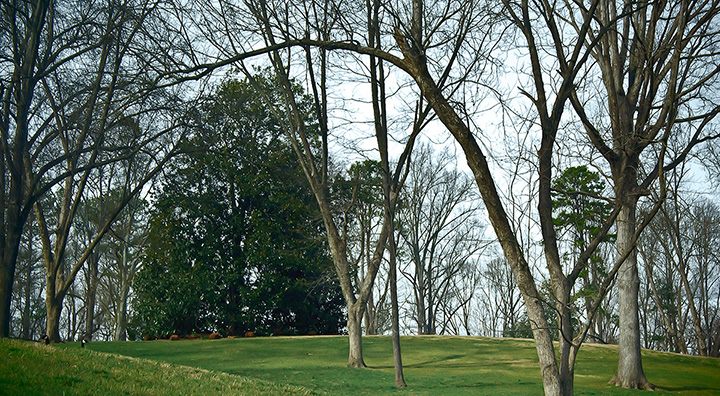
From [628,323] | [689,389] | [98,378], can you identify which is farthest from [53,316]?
[689,389]

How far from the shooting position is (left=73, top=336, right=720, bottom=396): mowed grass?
1221 cm

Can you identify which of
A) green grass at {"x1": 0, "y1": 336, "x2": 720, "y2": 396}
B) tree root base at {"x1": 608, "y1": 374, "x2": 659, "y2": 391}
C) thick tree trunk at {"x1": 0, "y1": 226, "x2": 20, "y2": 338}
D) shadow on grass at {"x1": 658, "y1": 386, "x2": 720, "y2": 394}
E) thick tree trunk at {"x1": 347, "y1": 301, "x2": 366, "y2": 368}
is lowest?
shadow on grass at {"x1": 658, "y1": 386, "x2": 720, "y2": 394}

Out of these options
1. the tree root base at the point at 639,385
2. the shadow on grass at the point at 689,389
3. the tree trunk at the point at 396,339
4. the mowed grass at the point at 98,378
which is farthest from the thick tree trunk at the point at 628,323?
the mowed grass at the point at 98,378

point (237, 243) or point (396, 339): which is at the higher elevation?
point (237, 243)

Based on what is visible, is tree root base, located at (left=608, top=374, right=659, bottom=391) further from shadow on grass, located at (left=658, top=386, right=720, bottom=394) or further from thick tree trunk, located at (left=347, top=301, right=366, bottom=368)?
thick tree trunk, located at (left=347, top=301, right=366, bottom=368)

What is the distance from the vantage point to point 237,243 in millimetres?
23875

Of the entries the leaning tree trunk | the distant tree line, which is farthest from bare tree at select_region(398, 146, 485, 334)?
the leaning tree trunk

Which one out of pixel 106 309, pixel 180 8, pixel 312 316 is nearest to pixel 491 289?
pixel 312 316

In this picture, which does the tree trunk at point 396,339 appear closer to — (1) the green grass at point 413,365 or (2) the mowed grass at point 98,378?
(1) the green grass at point 413,365

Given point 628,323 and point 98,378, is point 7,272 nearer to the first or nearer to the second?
point 98,378

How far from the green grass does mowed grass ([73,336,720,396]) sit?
0.07ft

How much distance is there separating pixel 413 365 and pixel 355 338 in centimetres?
224

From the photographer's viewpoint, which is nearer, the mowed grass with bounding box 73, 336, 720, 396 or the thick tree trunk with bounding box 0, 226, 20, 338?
the mowed grass with bounding box 73, 336, 720, 396

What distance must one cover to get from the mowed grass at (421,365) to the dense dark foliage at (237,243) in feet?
12.9
